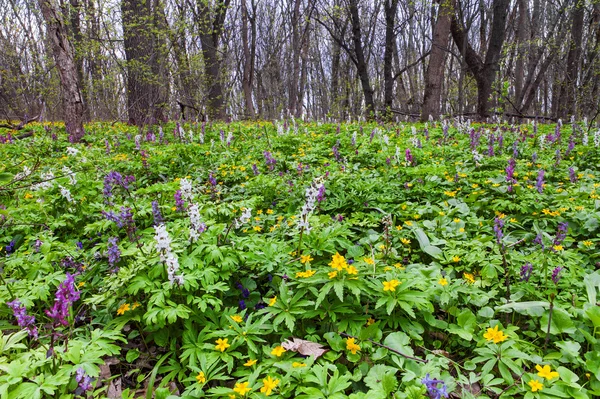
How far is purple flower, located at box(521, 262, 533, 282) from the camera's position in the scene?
2.35m

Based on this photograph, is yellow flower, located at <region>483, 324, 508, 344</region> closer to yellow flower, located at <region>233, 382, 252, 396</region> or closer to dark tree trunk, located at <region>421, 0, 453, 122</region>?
yellow flower, located at <region>233, 382, 252, 396</region>

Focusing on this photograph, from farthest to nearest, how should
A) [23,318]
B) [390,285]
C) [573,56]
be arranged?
1. [573,56]
2. [390,285]
3. [23,318]

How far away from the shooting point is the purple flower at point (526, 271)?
235cm

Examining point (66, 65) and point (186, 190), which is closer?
point (186, 190)

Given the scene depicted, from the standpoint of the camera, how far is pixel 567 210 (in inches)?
134

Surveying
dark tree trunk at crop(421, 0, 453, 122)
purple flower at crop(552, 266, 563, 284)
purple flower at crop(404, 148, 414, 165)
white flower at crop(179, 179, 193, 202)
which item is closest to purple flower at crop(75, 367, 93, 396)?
white flower at crop(179, 179, 193, 202)

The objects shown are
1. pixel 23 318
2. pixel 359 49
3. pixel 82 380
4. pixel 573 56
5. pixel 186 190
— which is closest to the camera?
pixel 82 380

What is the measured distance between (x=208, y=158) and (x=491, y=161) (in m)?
4.30

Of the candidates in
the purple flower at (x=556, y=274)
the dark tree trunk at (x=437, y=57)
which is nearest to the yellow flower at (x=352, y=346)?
the purple flower at (x=556, y=274)

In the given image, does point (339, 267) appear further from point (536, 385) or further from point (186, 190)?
point (186, 190)

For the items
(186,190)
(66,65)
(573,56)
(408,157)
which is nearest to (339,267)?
(186,190)

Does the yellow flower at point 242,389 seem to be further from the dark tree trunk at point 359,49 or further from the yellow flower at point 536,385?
the dark tree trunk at point 359,49

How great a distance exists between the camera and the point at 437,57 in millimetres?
9641

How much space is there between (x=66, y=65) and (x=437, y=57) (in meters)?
9.06
